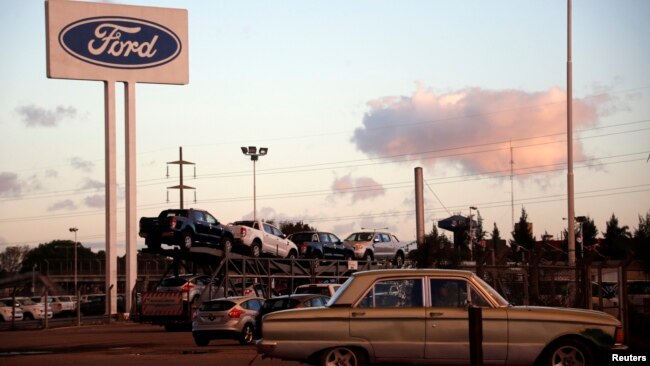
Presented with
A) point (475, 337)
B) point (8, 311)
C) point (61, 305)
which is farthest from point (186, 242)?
point (61, 305)

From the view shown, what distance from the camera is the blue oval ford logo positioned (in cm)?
4791

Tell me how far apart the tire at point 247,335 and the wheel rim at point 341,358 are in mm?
12602

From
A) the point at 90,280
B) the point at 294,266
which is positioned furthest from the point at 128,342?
the point at 90,280

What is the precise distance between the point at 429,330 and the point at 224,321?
12.9m

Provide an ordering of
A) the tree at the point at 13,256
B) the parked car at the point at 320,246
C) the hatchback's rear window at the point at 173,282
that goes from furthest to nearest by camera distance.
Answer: the tree at the point at 13,256, the parked car at the point at 320,246, the hatchback's rear window at the point at 173,282

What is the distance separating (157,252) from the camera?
3516cm

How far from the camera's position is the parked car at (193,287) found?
110 ft

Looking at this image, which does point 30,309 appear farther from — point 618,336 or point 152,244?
point 618,336

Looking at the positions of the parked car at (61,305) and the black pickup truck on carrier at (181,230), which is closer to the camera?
the black pickup truck on carrier at (181,230)

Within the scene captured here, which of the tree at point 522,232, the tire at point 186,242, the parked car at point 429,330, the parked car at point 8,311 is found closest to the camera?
the parked car at point 429,330

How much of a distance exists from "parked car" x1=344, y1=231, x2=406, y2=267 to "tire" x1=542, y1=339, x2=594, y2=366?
1197 inches

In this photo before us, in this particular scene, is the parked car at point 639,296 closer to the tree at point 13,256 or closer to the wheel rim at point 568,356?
the wheel rim at point 568,356

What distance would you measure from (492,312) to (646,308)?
11.6m

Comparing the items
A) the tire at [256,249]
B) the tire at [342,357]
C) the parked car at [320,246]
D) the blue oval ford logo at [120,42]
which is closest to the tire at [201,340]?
the tire at [256,249]
